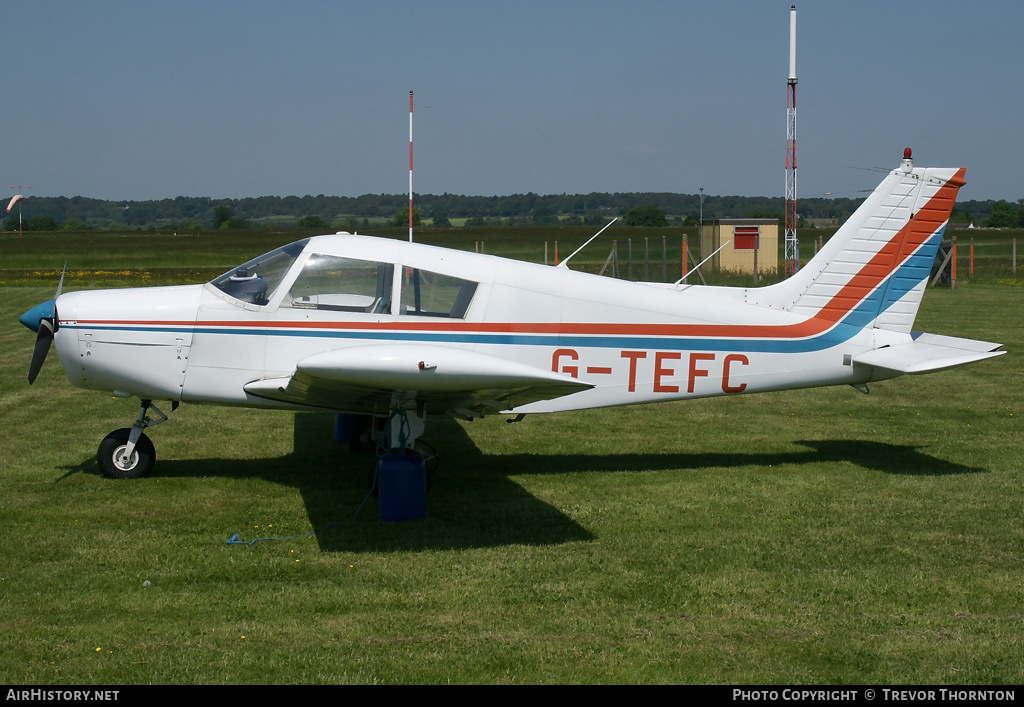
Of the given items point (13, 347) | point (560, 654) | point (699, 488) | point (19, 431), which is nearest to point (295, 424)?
point (19, 431)

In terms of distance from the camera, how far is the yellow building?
29484mm

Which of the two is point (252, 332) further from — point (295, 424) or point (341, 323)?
point (295, 424)

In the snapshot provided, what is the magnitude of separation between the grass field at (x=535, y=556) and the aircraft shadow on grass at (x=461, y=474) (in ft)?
0.11

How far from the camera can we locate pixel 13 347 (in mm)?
15867

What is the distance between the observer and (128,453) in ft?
25.4

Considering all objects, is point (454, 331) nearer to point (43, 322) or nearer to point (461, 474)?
point (461, 474)

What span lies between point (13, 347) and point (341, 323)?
1123cm

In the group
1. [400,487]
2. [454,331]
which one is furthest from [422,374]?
[454,331]

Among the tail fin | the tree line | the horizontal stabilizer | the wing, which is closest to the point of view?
the wing

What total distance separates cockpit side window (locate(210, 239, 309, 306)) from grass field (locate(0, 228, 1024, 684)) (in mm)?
1604

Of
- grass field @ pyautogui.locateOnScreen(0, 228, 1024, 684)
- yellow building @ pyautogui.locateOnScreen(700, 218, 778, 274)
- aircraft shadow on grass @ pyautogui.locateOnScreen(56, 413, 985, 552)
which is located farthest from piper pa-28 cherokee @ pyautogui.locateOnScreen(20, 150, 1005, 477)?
yellow building @ pyautogui.locateOnScreen(700, 218, 778, 274)

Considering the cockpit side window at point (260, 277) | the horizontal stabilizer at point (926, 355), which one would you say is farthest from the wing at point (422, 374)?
the horizontal stabilizer at point (926, 355)

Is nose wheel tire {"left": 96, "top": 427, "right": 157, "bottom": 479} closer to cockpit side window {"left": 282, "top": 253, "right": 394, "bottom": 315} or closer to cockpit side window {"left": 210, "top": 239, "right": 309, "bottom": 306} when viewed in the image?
cockpit side window {"left": 210, "top": 239, "right": 309, "bottom": 306}

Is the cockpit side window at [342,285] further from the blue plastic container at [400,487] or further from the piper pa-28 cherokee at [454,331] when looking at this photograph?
the blue plastic container at [400,487]
